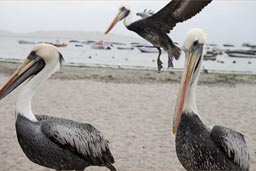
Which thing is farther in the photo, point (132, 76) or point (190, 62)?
point (132, 76)

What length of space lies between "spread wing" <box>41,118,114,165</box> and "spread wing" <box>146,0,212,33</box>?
104 centimetres

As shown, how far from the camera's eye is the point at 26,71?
2758mm

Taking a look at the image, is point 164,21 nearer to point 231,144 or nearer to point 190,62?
point 190,62

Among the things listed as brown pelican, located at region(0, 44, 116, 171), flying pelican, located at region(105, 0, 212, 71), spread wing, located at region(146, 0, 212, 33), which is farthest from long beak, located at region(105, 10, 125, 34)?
brown pelican, located at region(0, 44, 116, 171)

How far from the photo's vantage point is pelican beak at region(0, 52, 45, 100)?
8.87ft

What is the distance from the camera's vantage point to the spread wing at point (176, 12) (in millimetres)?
2768

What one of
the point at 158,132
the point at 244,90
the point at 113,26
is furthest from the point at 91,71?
the point at 113,26

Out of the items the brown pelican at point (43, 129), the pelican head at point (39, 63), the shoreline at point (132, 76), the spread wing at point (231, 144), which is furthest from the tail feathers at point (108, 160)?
the shoreline at point (132, 76)

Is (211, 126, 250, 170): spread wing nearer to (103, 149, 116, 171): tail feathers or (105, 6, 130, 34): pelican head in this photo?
(103, 149, 116, 171): tail feathers

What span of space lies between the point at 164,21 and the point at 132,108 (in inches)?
211

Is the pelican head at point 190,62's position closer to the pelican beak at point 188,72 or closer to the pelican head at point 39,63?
the pelican beak at point 188,72

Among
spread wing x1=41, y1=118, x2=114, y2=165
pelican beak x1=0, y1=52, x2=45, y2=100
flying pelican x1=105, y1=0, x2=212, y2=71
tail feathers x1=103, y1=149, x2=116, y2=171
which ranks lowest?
tail feathers x1=103, y1=149, x2=116, y2=171

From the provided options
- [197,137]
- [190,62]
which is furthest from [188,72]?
[197,137]

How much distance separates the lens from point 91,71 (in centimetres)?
1393
